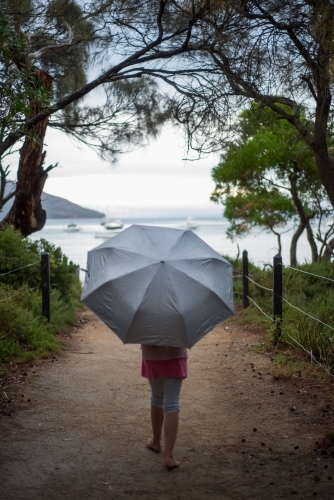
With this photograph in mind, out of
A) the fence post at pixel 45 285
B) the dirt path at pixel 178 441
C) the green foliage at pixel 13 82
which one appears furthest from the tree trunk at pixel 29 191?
the green foliage at pixel 13 82

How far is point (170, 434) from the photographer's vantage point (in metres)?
4.40

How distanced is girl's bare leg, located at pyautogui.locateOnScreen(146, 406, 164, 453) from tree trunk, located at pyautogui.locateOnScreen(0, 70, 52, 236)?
7798 mm

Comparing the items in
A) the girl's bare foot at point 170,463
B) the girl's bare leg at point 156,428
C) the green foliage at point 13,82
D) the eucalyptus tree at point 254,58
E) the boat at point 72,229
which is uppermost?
the boat at point 72,229

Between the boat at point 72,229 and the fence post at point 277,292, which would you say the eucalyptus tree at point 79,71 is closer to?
the fence post at point 277,292

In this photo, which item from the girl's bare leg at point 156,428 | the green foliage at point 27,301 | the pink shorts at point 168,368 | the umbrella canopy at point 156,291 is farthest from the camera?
the green foliage at point 27,301

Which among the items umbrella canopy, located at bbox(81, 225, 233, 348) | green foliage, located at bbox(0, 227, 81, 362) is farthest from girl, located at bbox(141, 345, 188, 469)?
green foliage, located at bbox(0, 227, 81, 362)

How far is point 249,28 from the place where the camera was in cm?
791

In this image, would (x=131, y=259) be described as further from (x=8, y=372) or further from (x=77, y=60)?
(x=77, y=60)

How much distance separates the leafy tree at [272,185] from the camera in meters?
17.2

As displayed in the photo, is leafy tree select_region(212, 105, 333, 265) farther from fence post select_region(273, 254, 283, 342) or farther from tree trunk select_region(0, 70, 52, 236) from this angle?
fence post select_region(273, 254, 283, 342)

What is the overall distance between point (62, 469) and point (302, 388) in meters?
2.91

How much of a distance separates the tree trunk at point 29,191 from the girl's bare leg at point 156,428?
780 centimetres

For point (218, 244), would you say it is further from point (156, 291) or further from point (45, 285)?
point (156, 291)

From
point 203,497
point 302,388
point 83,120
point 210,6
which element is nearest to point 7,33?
point 210,6
